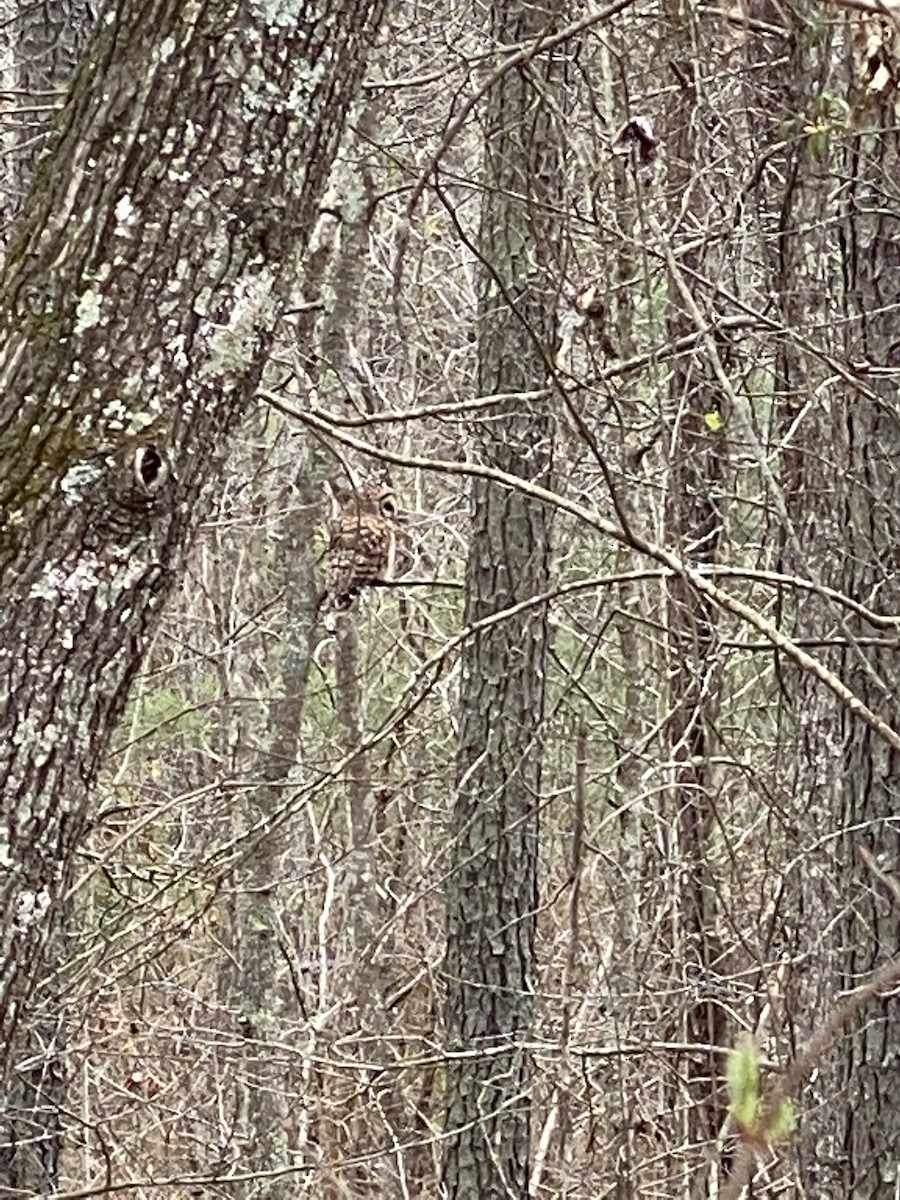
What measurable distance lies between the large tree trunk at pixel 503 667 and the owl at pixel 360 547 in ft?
4.04

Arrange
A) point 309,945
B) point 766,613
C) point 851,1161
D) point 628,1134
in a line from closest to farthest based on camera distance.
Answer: point 628,1134 → point 851,1161 → point 766,613 → point 309,945

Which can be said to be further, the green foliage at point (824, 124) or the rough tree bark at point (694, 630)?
the rough tree bark at point (694, 630)

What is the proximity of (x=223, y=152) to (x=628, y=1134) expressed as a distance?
139 cm

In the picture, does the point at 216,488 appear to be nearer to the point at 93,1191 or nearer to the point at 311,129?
the point at 311,129

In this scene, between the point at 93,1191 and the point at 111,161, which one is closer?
the point at 111,161

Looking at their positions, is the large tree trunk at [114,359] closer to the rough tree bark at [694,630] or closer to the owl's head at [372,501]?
the rough tree bark at [694,630]

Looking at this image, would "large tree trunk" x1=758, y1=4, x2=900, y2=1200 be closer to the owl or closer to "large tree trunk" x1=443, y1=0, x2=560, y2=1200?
the owl

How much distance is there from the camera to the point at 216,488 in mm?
2232

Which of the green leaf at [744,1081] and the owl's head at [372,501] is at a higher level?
the owl's head at [372,501]

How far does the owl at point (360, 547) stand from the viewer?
5.46 meters

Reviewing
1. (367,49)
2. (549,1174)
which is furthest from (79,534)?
(549,1174)

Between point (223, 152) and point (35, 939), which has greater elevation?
point (223, 152)

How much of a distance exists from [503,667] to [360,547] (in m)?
1.80

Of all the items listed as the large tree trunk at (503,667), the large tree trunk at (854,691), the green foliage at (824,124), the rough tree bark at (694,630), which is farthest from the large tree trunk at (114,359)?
the large tree trunk at (503,667)
